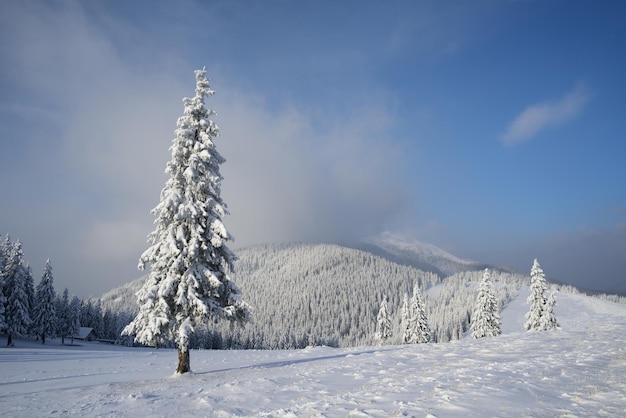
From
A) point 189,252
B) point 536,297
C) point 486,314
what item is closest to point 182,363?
point 189,252

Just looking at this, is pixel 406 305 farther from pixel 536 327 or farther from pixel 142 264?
pixel 142 264

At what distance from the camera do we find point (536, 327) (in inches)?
2058

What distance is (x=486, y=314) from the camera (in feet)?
185

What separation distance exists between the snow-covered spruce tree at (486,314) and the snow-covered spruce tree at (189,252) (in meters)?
50.4

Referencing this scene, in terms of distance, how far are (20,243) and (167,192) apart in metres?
54.5

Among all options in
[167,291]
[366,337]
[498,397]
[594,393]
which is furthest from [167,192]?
[366,337]

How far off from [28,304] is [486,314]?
79.1 m

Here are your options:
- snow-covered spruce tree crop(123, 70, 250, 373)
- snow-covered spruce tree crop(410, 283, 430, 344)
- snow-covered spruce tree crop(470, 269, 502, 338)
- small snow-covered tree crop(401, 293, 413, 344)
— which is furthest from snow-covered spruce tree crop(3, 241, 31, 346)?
snow-covered spruce tree crop(470, 269, 502, 338)

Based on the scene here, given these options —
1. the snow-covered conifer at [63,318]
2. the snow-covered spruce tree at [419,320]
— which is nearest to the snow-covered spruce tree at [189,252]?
the snow-covered spruce tree at [419,320]

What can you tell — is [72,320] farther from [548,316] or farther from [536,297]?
[548,316]

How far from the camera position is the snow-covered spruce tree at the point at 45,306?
64.8m

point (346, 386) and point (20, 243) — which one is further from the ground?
point (20, 243)

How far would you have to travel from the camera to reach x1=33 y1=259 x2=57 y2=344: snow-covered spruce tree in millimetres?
64781

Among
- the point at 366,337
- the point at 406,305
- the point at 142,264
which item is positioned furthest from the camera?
the point at 366,337
